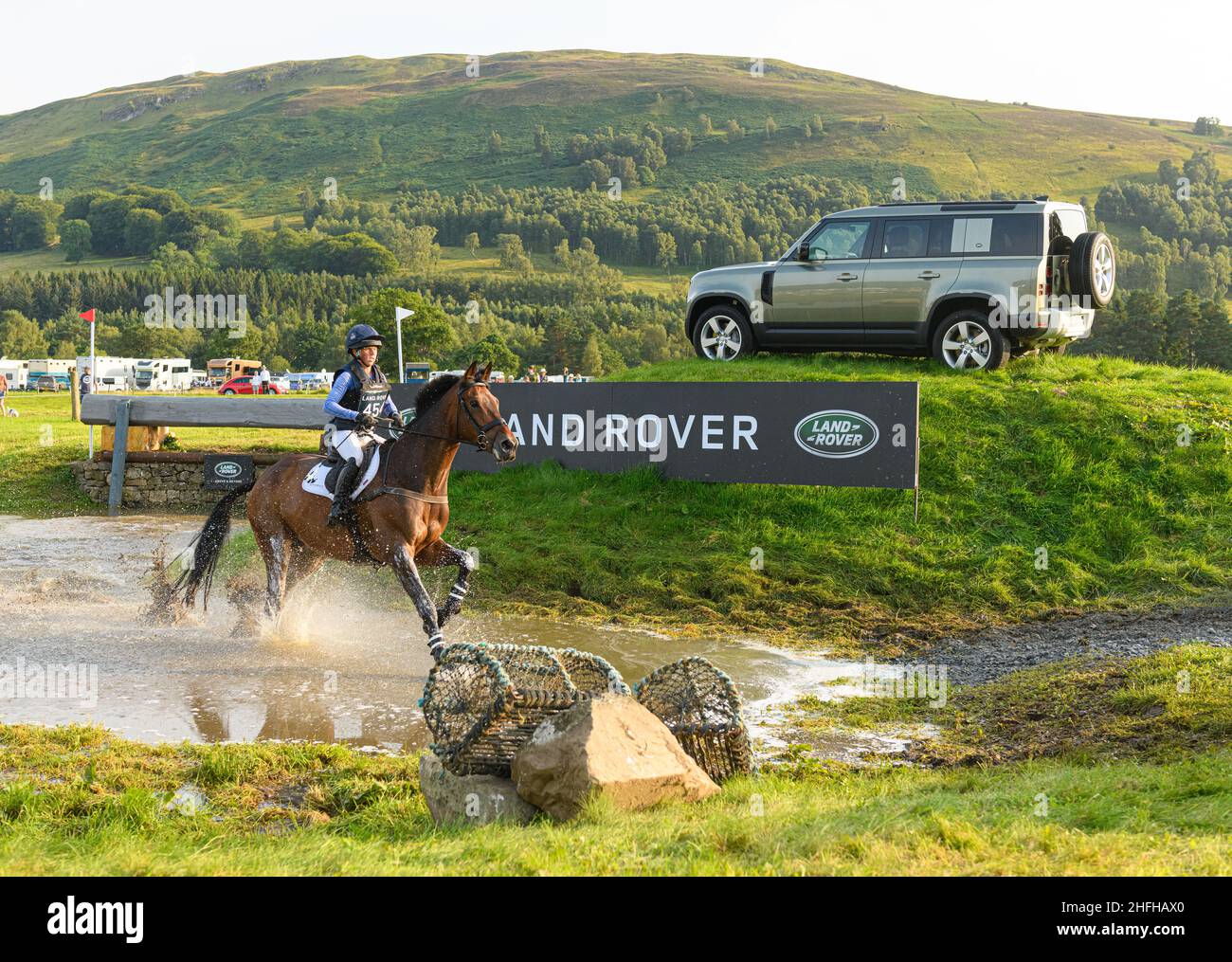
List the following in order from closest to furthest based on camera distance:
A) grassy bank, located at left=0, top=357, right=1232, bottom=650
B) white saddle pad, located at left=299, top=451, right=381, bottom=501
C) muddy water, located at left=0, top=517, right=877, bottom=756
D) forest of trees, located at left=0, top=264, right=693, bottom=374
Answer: muddy water, located at left=0, top=517, right=877, bottom=756, white saddle pad, located at left=299, top=451, right=381, bottom=501, grassy bank, located at left=0, top=357, right=1232, bottom=650, forest of trees, located at left=0, top=264, right=693, bottom=374

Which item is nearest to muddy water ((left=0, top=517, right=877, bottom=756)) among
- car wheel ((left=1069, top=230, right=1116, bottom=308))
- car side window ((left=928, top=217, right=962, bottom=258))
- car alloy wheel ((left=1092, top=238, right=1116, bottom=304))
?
car side window ((left=928, top=217, right=962, bottom=258))

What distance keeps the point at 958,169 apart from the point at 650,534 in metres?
192

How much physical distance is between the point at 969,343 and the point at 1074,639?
22.8 feet

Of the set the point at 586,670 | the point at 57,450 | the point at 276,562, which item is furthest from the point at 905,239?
the point at 57,450

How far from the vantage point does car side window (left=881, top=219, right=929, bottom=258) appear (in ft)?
55.6

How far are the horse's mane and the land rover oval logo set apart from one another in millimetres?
5970

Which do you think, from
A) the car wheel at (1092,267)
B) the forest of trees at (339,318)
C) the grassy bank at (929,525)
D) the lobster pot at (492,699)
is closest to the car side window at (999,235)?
the car wheel at (1092,267)

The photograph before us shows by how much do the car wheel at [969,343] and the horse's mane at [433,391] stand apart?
903 cm

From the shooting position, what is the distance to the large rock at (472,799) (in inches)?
238

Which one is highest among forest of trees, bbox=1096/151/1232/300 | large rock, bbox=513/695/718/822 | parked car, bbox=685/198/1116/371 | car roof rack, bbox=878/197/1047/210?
forest of trees, bbox=1096/151/1232/300

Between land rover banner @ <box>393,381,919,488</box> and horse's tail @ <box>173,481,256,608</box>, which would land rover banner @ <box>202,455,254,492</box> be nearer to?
land rover banner @ <box>393,381,919,488</box>

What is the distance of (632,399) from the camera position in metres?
16.3

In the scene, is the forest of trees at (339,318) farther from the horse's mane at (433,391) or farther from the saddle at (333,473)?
the horse's mane at (433,391)
